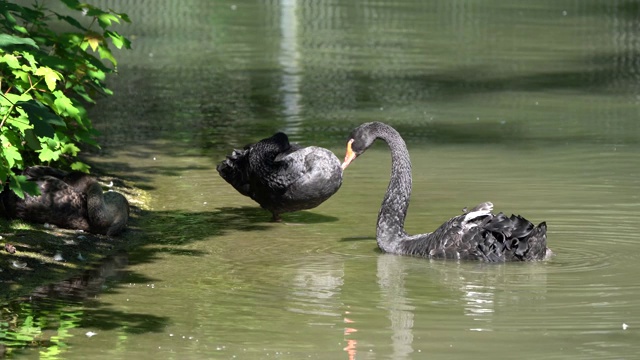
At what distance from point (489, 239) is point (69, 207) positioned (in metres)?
3.10

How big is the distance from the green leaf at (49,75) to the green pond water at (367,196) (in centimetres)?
128

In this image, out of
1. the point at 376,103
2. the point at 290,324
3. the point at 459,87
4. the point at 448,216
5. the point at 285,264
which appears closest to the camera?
the point at 290,324

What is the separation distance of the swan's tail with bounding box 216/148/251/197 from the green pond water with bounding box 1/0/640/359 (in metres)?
0.30

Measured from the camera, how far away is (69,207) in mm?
10156

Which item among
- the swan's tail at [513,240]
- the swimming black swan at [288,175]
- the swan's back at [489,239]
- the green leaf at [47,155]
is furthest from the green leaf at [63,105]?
the swan's tail at [513,240]

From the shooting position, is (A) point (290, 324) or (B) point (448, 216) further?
(B) point (448, 216)

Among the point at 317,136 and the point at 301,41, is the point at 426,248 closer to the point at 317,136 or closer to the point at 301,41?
the point at 317,136

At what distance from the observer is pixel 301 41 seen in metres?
23.5

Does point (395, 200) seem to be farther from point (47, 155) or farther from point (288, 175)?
point (47, 155)

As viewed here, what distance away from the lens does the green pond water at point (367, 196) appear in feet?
25.1

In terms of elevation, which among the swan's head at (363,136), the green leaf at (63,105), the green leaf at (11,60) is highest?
the green leaf at (11,60)

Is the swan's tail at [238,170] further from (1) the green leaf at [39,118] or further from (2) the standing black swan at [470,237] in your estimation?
(1) the green leaf at [39,118]

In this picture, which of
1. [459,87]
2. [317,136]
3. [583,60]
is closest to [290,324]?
[317,136]

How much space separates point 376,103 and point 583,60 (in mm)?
5513
